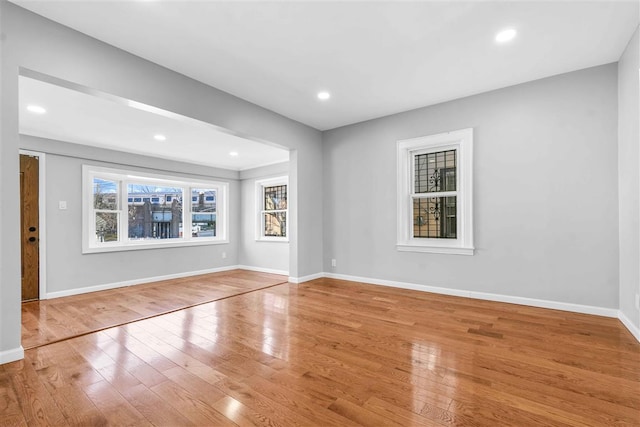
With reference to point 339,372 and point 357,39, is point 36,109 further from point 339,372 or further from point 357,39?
point 339,372

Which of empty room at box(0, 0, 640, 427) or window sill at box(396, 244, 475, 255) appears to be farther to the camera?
window sill at box(396, 244, 475, 255)

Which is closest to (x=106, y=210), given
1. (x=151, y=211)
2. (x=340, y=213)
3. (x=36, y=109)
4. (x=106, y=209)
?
(x=106, y=209)

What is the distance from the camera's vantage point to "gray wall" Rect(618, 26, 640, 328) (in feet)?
8.21

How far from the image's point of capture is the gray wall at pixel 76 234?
14.6ft

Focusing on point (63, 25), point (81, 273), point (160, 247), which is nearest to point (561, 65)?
point (63, 25)

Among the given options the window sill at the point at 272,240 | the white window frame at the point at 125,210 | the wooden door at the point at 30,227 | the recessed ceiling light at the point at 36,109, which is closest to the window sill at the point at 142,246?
the white window frame at the point at 125,210

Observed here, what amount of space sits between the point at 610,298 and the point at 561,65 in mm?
2530

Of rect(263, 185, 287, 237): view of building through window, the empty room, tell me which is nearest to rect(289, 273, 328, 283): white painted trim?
the empty room

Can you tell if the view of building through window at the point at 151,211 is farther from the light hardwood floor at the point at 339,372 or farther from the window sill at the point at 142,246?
the light hardwood floor at the point at 339,372

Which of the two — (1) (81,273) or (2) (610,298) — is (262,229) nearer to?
(1) (81,273)

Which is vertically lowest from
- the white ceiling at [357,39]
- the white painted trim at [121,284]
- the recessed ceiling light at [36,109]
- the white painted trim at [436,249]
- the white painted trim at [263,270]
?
the white painted trim at [263,270]

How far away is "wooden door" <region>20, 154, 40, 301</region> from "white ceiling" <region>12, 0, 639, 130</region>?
3.08m

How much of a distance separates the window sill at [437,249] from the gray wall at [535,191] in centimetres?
7

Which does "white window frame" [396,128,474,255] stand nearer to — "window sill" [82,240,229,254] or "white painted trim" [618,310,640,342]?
"white painted trim" [618,310,640,342]
